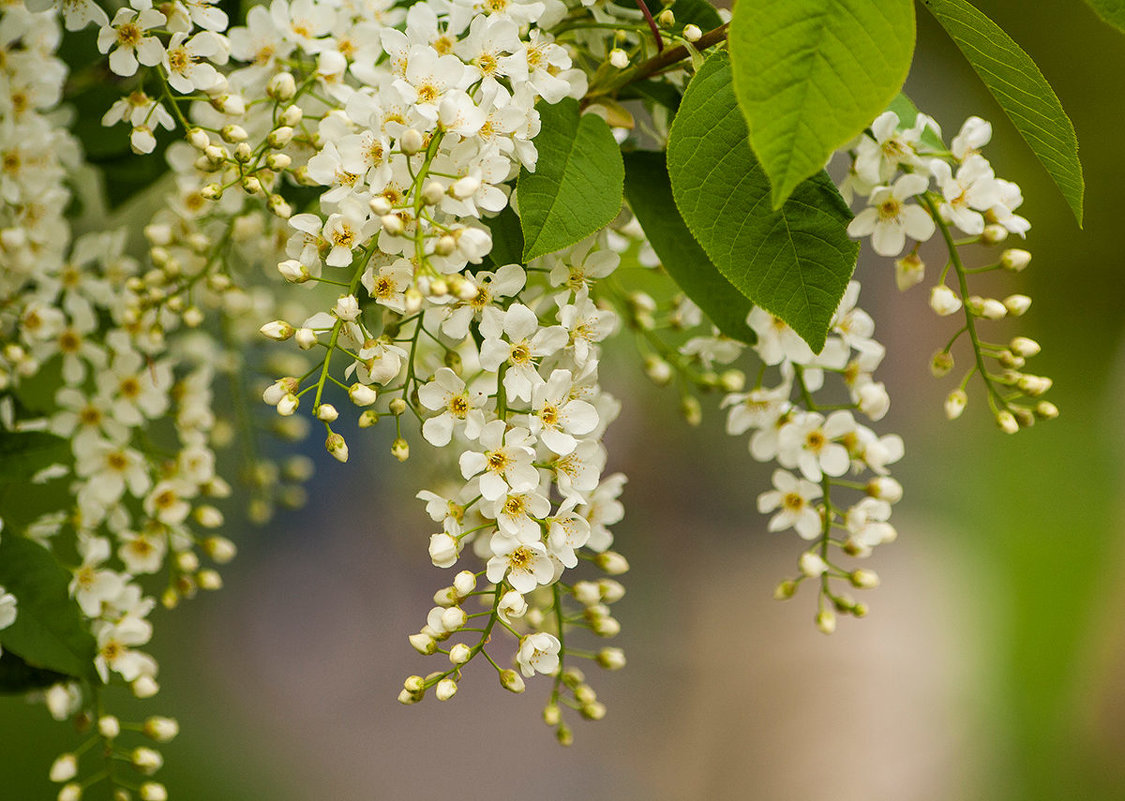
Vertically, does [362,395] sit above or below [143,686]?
above

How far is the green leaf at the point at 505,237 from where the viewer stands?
404 millimetres

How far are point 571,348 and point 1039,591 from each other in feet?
5.09

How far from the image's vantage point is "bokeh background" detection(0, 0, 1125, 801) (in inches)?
57.2

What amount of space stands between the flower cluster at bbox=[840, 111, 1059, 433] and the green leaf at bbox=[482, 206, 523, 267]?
157 mm

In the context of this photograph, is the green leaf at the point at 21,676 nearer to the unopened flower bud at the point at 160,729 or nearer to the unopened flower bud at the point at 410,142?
the unopened flower bud at the point at 160,729

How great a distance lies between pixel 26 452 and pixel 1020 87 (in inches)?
20.0

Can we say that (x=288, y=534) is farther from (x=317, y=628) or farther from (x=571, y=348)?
(x=571, y=348)

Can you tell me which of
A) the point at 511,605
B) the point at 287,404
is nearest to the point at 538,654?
the point at 511,605

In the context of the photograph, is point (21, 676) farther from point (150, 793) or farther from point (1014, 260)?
point (1014, 260)

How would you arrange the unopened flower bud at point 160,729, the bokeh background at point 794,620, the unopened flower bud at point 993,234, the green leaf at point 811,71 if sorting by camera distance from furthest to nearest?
the bokeh background at point 794,620
the unopened flower bud at point 160,729
the unopened flower bud at point 993,234
the green leaf at point 811,71

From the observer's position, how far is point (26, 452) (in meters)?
0.47

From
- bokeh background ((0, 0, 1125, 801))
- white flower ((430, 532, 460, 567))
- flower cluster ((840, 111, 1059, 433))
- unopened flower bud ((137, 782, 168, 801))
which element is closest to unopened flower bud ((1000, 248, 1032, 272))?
flower cluster ((840, 111, 1059, 433))

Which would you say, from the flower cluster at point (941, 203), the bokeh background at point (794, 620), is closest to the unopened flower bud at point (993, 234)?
the flower cluster at point (941, 203)

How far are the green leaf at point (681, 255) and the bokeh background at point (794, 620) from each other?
88 centimetres
